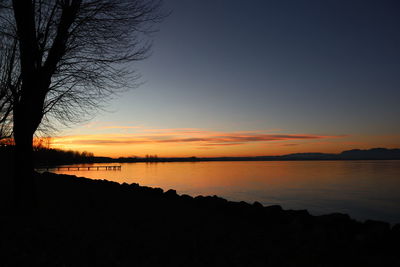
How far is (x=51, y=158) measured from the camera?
112812 millimetres

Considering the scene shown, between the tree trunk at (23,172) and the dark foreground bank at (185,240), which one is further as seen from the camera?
the tree trunk at (23,172)

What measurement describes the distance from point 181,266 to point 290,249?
7.96 feet

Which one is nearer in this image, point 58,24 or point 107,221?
point 107,221

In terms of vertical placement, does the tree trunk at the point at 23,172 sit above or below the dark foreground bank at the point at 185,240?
above

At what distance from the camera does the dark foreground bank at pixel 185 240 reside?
5.26 metres

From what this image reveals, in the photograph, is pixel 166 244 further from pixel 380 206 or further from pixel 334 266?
pixel 380 206

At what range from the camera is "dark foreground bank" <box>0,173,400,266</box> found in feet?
17.3

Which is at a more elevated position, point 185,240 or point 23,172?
point 23,172

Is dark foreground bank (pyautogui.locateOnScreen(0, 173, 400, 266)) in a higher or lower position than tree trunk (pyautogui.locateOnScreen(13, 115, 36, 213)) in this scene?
lower

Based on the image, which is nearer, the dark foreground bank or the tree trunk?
the dark foreground bank

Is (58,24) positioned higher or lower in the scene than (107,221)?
higher

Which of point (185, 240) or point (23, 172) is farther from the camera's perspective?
point (23, 172)

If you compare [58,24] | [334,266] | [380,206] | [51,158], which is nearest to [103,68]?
[58,24]

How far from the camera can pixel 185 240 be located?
652 cm
